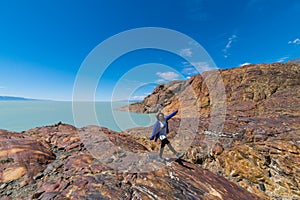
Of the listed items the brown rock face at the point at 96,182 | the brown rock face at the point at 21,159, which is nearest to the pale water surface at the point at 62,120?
the brown rock face at the point at 21,159

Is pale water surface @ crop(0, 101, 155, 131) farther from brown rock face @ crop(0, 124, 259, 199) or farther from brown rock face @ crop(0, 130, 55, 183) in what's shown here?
brown rock face @ crop(0, 124, 259, 199)

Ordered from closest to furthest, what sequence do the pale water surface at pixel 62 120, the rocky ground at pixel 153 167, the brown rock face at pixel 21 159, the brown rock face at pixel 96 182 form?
the brown rock face at pixel 96 182, the rocky ground at pixel 153 167, the brown rock face at pixel 21 159, the pale water surface at pixel 62 120

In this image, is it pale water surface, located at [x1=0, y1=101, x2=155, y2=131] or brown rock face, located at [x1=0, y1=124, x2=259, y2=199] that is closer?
brown rock face, located at [x1=0, y1=124, x2=259, y2=199]

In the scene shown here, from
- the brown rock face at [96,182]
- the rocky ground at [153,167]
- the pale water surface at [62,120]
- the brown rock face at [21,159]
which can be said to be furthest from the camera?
the pale water surface at [62,120]

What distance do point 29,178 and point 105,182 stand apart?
6.43 feet

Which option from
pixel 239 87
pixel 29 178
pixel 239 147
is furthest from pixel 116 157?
pixel 239 87

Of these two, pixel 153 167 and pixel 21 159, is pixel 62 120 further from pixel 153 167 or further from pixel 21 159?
pixel 153 167

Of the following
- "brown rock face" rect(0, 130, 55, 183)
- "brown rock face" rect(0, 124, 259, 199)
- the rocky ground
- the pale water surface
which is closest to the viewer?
"brown rock face" rect(0, 124, 259, 199)

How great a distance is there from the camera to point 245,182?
5.39 meters

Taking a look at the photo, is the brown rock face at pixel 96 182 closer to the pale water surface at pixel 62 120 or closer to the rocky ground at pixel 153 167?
the rocky ground at pixel 153 167

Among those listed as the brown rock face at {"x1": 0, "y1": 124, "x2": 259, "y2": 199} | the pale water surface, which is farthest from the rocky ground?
the pale water surface

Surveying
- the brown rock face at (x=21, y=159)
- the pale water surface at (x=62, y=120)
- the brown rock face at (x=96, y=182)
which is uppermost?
the brown rock face at (x=21, y=159)

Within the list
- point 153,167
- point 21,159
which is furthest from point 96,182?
point 21,159

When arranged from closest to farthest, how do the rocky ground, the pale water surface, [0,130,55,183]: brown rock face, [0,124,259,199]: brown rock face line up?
[0,124,259,199]: brown rock face → the rocky ground → [0,130,55,183]: brown rock face → the pale water surface
